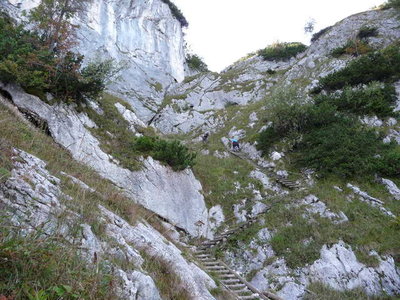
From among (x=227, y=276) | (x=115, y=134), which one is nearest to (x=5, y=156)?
(x=227, y=276)

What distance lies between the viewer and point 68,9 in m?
13.4

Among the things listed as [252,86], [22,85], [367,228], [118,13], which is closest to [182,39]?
[118,13]

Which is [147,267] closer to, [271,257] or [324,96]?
[271,257]

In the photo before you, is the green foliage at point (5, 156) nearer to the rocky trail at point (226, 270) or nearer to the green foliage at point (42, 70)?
the rocky trail at point (226, 270)

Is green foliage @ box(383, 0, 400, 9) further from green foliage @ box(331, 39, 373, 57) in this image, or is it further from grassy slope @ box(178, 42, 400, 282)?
grassy slope @ box(178, 42, 400, 282)

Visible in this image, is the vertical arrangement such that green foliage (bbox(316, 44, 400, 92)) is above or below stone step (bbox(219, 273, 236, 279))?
above

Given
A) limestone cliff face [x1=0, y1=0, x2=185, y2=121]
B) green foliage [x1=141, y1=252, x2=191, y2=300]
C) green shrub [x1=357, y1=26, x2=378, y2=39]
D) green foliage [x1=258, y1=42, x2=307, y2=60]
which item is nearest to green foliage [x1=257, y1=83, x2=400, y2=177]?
green foliage [x1=141, y1=252, x2=191, y2=300]

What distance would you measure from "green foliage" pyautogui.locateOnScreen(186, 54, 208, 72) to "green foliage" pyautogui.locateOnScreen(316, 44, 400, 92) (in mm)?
30359

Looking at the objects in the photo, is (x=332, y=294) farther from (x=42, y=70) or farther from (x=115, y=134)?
(x=42, y=70)

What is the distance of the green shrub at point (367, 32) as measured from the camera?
3115cm

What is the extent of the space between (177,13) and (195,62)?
8.98 meters

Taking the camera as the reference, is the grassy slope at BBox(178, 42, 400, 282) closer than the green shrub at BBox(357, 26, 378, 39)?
Yes

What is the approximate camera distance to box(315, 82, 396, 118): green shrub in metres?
18.4

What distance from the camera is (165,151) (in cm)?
1335
